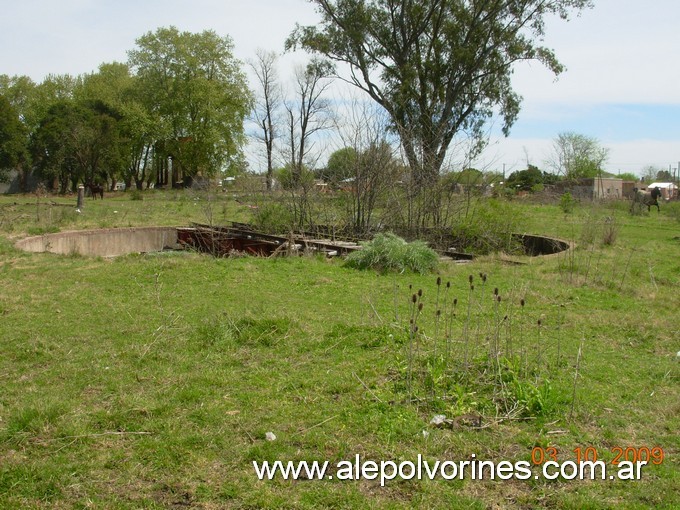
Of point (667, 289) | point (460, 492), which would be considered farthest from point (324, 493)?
point (667, 289)

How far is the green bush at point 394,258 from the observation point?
979 cm

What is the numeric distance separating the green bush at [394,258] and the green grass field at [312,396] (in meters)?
2.09

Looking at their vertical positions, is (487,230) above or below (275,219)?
below

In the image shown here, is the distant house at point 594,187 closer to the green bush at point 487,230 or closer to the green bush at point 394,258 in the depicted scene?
the green bush at point 487,230

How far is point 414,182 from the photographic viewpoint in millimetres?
13609

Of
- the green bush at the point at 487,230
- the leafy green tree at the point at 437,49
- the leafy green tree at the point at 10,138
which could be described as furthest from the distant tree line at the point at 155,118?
the green bush at the point at 487,230

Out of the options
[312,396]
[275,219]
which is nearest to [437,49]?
[275,219]

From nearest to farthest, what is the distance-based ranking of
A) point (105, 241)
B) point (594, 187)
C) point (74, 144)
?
point (105, 241) < point (74, 144) < point (594, 187)

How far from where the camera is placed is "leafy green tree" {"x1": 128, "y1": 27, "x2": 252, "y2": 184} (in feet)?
137

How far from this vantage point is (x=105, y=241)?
15.1 meters

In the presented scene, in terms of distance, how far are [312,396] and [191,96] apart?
1588 inches
